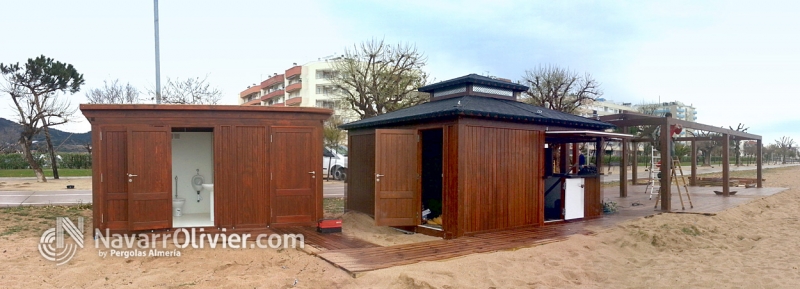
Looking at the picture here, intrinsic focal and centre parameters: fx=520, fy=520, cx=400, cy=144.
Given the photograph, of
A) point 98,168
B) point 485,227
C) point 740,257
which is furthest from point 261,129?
point 740,257

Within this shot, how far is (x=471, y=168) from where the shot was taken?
312 inches

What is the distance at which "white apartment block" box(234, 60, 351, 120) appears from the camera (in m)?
50.6

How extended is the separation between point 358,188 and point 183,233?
3501 mm

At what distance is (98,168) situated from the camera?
7.87 m

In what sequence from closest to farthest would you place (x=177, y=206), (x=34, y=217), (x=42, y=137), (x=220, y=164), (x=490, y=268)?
(x=490, y=268)
(x=220, y=164)
(x=177, y=206)
(x=34, y=217)
(x=42, y=137)

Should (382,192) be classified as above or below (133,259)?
above

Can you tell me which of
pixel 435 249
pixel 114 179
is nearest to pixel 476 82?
pixel 435 249

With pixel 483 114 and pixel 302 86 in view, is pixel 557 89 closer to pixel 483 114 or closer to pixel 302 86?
pixel 483 114

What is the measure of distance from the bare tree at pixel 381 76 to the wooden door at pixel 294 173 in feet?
42.3

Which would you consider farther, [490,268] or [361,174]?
[361,174]

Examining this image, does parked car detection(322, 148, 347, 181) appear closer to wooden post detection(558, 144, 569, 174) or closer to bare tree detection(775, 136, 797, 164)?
wooden post detection(558, 144, 569, 174)

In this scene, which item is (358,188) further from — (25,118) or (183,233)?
(25,118)

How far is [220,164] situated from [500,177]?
447 cm

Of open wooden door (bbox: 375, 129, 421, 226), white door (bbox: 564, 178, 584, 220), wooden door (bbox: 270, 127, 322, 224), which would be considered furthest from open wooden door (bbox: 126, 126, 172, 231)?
white door (bbox: 564, 178, 584, 220)
